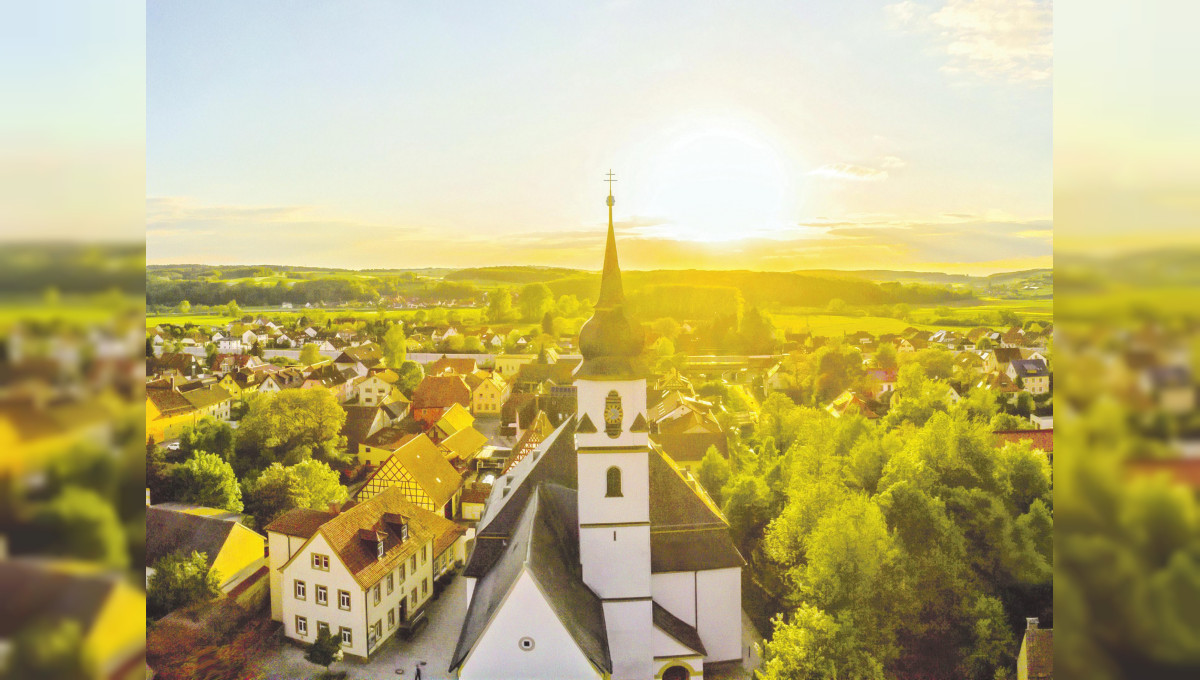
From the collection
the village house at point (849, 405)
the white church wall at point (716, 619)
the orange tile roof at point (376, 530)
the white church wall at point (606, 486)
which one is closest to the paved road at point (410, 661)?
the white church wall at point (716, 619)

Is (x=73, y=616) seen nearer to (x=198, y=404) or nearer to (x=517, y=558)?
(x=517, y=558)

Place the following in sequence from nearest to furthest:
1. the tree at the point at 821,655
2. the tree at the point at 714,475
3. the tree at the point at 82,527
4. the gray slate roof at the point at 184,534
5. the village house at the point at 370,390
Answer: the tree at the point at 82,527
the tree at the point at 821,655
the gray slate roof at the point at 184,534
the tree at the point at 714,475
the village house at the point at 370,390

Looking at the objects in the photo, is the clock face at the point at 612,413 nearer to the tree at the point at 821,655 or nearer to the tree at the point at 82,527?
the tree at the point at 821,655

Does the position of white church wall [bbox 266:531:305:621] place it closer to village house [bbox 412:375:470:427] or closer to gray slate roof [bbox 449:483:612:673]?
gray slate roof [bbox 449:483:612:673]

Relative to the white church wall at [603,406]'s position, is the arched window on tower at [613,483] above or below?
below

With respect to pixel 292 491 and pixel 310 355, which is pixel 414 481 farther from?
pixel 310 355

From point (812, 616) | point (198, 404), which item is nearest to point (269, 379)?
point (198, 404)

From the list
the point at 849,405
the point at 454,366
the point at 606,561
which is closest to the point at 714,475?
the point at 606,561
